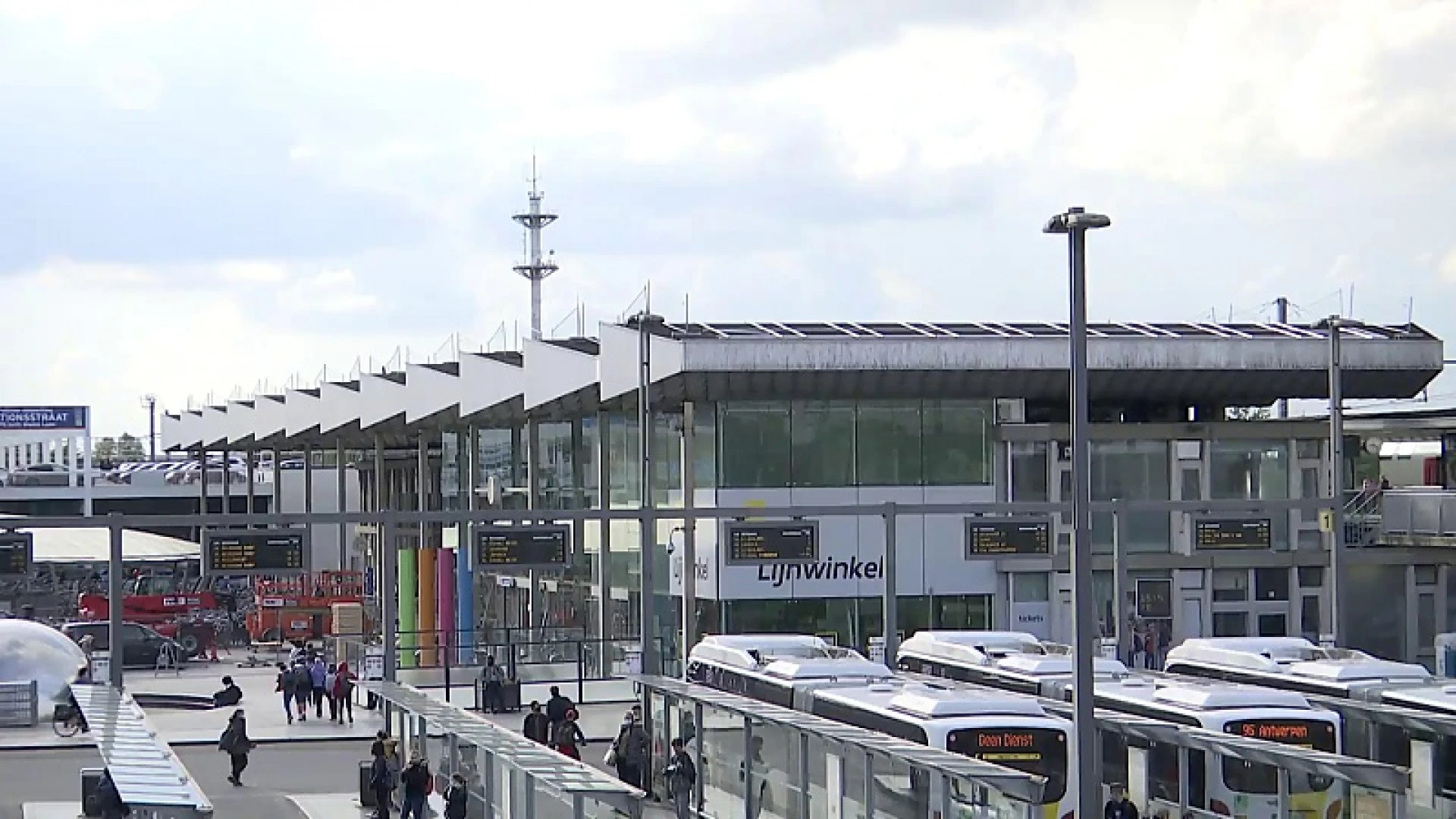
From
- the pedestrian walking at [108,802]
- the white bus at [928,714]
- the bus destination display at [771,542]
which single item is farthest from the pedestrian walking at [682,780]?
the bus destination display at [771,542]

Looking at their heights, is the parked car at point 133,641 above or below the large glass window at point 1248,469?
below

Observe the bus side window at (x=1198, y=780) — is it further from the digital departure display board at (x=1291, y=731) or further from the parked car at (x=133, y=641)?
the parked car at (x=133, y=641)

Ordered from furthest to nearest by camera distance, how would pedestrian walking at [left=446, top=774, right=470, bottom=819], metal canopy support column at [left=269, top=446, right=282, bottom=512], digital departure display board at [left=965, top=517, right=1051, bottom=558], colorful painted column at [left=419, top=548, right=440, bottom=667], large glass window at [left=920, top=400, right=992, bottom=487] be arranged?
metal canopy support column at [left=269, top=446, right=282, bottom=512]
colorful painted column at [left=419, top=548, right=440, bottom=667]
large glass window at [left=920, top=400, right=992, bottom=487]
digital departure display board at [left=965, top=517, right=1051, bottom=558]
pedestrian walking at [left=446, top=774, right=470, bottom=819]

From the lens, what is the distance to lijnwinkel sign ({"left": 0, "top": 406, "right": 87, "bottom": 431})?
13275 cm

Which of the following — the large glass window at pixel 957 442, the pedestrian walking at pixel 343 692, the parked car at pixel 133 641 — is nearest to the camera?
the pedestrian walking at pixel 343 692

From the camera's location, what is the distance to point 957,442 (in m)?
46.9

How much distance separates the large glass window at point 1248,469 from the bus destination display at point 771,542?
16029mm

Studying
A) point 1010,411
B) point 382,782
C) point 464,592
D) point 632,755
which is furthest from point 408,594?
point 382,782

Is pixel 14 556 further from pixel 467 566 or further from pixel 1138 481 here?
pixel 467 566

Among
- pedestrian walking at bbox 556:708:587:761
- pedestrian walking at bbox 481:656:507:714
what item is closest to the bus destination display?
pedestrian walking at bbox 556:708:587:761

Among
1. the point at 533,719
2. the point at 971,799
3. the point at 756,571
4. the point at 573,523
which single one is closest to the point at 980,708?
the point at 971,799

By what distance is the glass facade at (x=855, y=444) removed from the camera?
150 feet

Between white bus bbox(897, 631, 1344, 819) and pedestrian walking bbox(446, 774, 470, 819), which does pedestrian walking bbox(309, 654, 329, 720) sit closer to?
white bus bbox(897, 631, 1344, 819)

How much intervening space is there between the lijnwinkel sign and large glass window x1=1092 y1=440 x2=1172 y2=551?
313ft
